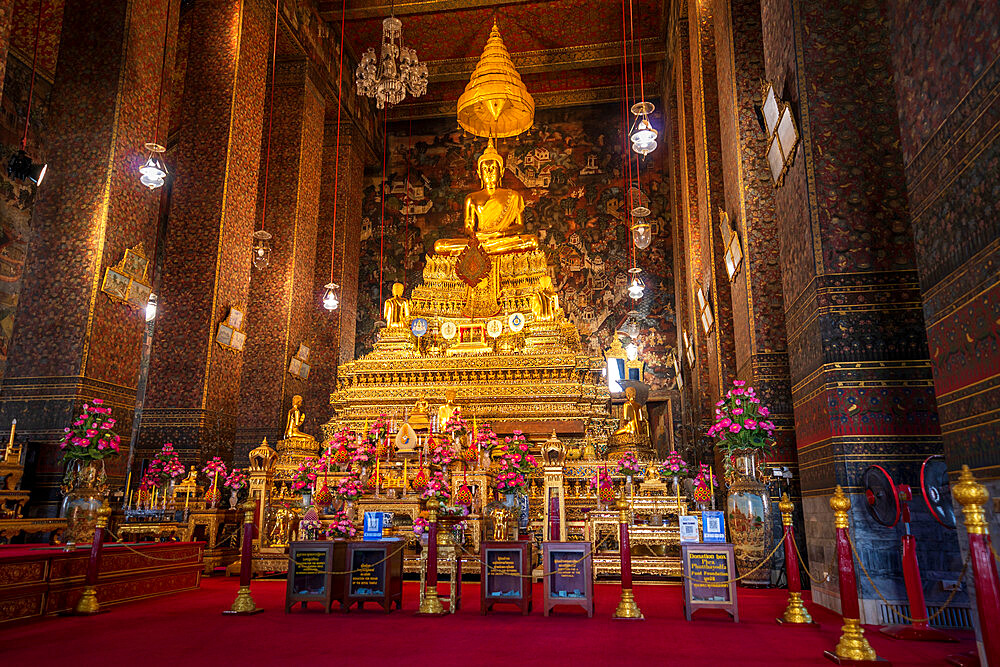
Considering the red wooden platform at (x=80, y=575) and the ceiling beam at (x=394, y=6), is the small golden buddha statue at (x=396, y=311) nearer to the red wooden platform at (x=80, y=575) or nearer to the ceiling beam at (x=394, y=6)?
the ceiling beam at (x=394, y=6)

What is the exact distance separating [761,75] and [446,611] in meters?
6.63

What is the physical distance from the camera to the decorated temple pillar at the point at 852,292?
4.35m

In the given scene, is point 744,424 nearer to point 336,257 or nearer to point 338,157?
point 336,257

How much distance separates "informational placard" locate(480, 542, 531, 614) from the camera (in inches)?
183

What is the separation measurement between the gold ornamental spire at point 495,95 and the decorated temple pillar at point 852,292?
8.47m

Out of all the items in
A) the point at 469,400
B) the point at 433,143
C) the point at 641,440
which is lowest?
the point at 641,440

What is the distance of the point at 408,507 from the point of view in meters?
7.12

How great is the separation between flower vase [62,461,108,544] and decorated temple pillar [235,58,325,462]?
5098 mm

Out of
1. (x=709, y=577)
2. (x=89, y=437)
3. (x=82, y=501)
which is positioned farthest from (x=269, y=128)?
(x=709, y=577)

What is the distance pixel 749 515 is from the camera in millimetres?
5660

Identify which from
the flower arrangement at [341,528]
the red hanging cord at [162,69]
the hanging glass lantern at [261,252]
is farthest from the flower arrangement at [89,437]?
the hanging glass lantern at [261,252]

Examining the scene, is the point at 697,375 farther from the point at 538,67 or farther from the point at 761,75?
the point at 538,67

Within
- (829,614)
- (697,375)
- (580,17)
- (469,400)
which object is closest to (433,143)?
(580,17)

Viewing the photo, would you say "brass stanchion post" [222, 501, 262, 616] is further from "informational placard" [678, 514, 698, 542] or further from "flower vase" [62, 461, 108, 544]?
"informational placard" [678, 514, 698, 542]
